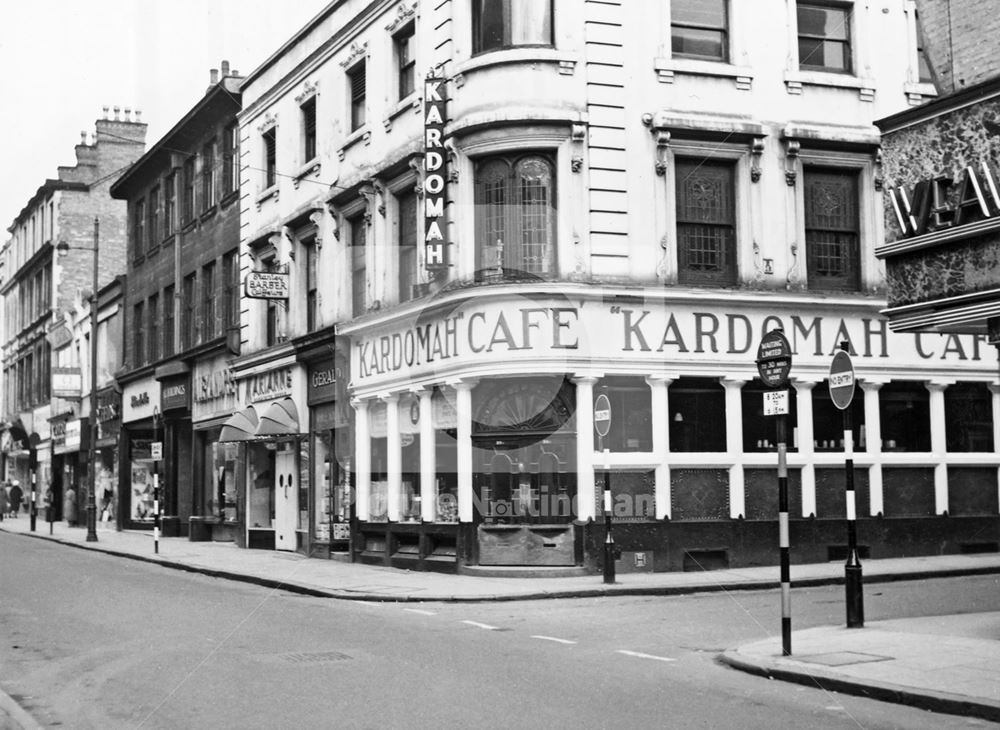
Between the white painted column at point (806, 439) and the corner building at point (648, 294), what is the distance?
4 cm

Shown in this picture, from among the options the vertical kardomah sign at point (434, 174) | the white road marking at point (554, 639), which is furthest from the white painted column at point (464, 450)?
the white road marking at point (554, 639)

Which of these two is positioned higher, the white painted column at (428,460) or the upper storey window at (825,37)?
the upper storey window at (825,37)

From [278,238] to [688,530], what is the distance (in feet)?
46.2

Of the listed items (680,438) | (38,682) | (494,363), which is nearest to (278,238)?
(494,363)

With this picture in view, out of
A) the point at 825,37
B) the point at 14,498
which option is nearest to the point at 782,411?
the point at 825,37

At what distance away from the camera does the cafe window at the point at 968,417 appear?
23906 mm

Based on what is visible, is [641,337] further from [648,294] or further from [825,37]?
[825,37]

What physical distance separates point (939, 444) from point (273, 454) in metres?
16.8

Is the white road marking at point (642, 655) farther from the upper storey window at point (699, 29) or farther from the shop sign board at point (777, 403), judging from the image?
the upper storey window at point (699, 29)

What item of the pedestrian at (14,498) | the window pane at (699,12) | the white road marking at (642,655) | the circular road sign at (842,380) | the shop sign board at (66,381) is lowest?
the white road marking at (642,655)

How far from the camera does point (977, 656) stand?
11.4 meters

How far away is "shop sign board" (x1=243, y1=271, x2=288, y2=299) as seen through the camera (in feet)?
97.5

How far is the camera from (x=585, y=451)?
21.5m

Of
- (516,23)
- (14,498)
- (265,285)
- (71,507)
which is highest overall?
(516,23)
